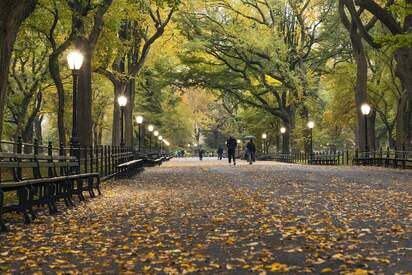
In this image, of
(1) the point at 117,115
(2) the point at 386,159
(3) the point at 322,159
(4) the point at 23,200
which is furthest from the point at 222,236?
(3) the point at 322,159

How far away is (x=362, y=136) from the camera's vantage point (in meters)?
36.7

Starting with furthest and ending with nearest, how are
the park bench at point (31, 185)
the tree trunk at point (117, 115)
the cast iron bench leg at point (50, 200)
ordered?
the tree trunk at point (117, 115) → the cast iron bench leg at point (50, 200) → the park bench at point (31, 185)

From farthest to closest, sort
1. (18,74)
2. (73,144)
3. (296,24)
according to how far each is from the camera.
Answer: (296,24) → (18,74) → (73,144)

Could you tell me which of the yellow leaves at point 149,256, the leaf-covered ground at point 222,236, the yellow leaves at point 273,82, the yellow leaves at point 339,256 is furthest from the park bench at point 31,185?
the yellow leaves at point 273,82

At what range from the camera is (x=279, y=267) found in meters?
6.48

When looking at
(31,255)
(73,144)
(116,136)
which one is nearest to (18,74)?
(116,136)

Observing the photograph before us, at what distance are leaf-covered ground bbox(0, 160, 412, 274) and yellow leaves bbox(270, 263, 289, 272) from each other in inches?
0.4

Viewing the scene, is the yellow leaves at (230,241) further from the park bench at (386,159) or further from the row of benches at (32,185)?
the park bench at (386,159)

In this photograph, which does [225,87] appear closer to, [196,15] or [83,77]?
[196,15]

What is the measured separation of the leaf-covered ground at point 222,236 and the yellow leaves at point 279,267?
0.03 feet

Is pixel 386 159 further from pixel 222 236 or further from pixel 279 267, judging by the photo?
pixel 279 267

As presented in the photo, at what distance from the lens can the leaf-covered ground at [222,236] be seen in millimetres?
6742

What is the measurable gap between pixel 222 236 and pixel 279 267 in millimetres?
2247

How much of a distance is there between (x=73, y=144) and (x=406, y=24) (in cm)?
1705
